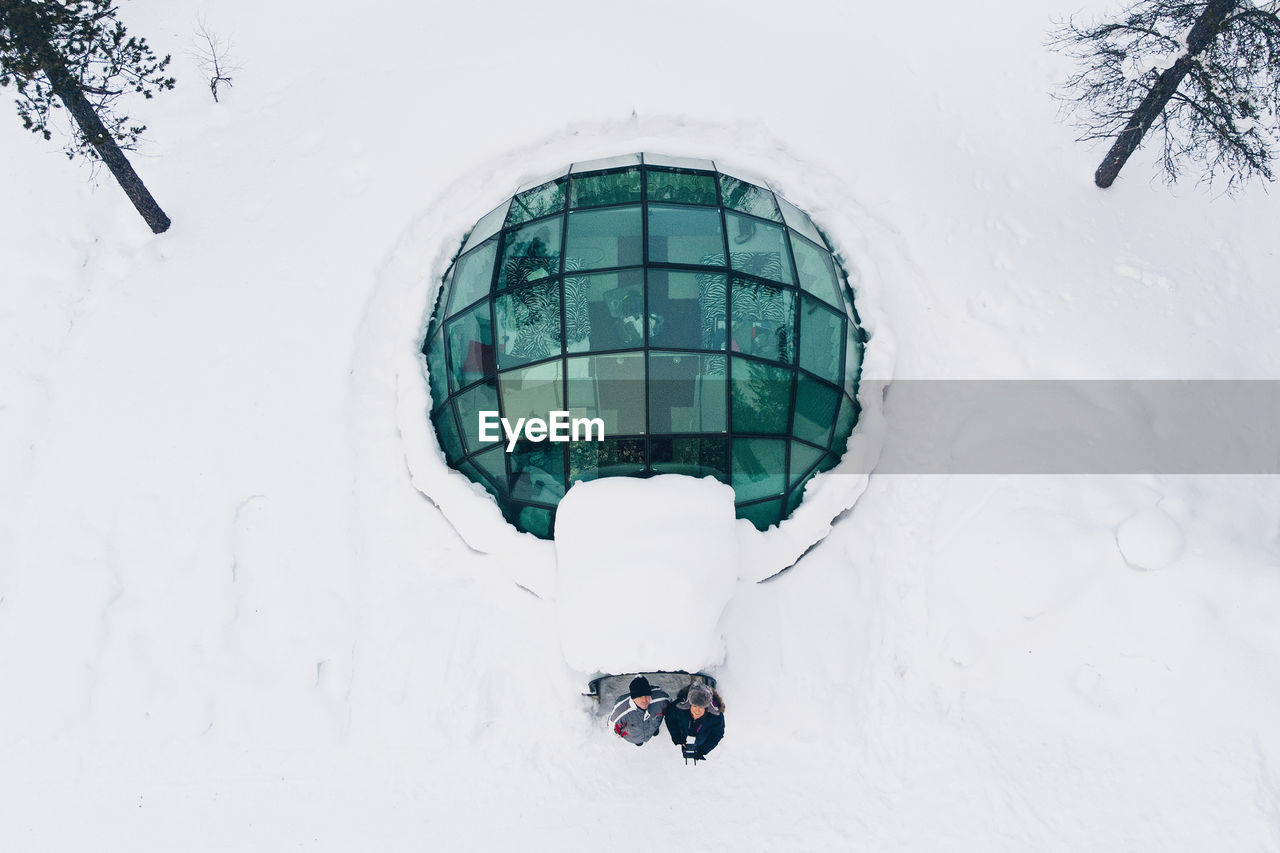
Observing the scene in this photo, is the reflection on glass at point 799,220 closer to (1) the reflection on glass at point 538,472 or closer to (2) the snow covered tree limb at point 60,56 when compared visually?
(1) the reflection on glass at point 538,472

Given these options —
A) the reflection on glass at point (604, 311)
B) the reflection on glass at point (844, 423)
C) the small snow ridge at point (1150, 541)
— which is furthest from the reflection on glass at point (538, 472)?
the small snow ridge at point (1150, 541)

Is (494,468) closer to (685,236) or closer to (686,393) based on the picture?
(686,393)

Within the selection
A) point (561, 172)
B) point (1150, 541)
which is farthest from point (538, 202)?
point (1150, 541)

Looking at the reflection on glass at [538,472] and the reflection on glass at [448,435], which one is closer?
the reflection on glass at [538,472]

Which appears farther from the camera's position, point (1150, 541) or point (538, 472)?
point (538, 472)

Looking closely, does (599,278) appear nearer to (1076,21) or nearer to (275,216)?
(275,216)

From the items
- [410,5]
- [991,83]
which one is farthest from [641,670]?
[410,5]

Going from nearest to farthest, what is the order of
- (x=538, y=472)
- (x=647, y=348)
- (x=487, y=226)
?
(x=647, y=348), (x=538, y=472), (x=487, y=226)

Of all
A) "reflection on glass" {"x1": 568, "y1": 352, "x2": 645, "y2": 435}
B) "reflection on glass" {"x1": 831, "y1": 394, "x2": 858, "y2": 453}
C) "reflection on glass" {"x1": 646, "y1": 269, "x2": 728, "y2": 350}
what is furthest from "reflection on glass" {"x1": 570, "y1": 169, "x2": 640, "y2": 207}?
"reflection on glass" {"x1": 831, "y1": 394, "x2": 858, "y2": 453}
